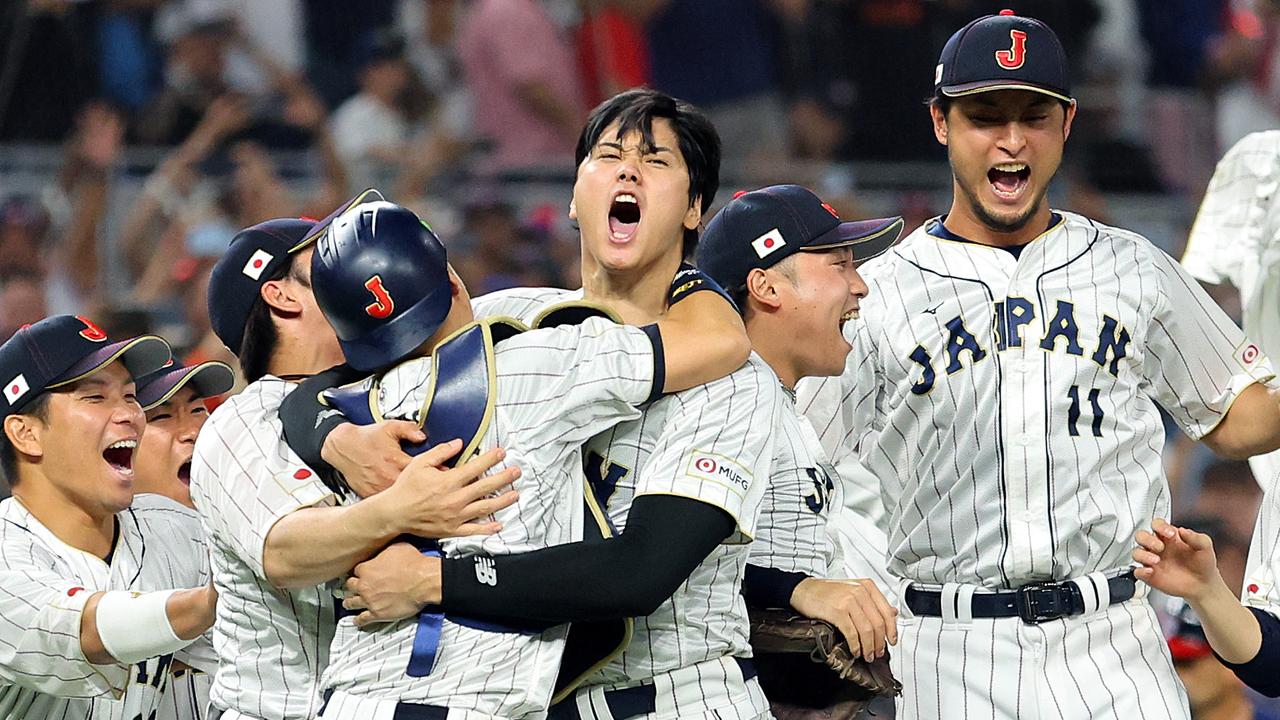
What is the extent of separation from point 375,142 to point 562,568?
650 centimetres

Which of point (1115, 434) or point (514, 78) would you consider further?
point (514, 78)

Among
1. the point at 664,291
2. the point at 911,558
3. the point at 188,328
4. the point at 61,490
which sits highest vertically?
the point at 664,291

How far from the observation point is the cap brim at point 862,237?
376cm

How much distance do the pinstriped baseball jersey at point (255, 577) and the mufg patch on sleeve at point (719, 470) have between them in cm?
65

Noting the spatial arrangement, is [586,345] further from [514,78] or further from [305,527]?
[514,78]

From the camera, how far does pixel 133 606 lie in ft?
11.8

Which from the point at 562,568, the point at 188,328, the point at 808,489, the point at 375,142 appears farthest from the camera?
the point at 375,142

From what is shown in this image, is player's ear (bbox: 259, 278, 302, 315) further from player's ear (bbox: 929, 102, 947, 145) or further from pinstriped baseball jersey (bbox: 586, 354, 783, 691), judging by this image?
player's ear (bbox: 929, 102, 947, 145)

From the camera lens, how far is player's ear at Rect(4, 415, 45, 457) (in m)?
4.07

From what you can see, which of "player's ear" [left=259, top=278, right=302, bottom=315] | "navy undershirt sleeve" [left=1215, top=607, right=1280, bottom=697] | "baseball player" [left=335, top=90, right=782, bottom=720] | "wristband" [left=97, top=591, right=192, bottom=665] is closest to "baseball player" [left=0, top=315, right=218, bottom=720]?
"wristband" [left=97, top=591, right=192, bottom=665]

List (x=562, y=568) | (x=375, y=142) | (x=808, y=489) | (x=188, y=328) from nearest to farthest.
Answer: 1. (x=562, y=568)
2. (x=808, y=489)
3. (x=188, y=328)
4. (x=375, y=142)

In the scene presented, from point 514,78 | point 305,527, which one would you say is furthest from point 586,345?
point 514,78

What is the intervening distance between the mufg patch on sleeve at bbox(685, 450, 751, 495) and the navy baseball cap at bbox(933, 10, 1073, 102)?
1.34 meters

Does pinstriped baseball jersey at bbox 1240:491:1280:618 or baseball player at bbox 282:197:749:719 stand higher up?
baseball player at bbox 282:197:749:719
